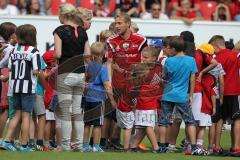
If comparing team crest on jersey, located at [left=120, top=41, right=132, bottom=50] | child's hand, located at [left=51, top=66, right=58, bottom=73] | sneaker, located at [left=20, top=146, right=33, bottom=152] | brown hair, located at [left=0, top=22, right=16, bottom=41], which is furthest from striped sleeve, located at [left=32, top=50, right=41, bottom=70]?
team crest on jersey, located at [left=120, top=41, right=132, bottom=50]

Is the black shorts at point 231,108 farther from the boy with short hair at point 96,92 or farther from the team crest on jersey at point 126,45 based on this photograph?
the boy with short hair at point 96,92

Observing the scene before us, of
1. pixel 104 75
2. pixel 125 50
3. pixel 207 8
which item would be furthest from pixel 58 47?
pixel 207 8

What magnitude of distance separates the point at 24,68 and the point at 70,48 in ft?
2.48

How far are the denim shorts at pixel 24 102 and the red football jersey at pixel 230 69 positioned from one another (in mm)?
3437

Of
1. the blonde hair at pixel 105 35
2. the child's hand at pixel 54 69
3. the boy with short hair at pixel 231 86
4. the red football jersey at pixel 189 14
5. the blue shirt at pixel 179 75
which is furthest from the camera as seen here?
the red football jersey at pixel 189 14

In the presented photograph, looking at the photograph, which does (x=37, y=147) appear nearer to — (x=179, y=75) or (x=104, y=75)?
(x=104, y=75)

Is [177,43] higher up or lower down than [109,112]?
higher up

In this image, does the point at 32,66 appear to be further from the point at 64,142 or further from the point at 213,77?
the point at 213,77

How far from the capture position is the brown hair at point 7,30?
607 inches

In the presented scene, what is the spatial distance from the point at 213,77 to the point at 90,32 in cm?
603

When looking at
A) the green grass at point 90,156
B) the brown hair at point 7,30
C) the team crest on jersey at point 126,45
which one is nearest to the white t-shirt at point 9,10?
the brown hair at point 7,30

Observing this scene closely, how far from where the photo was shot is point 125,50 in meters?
15.7

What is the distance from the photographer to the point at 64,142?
583 inches

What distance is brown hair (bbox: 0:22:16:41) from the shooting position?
1543 cm
